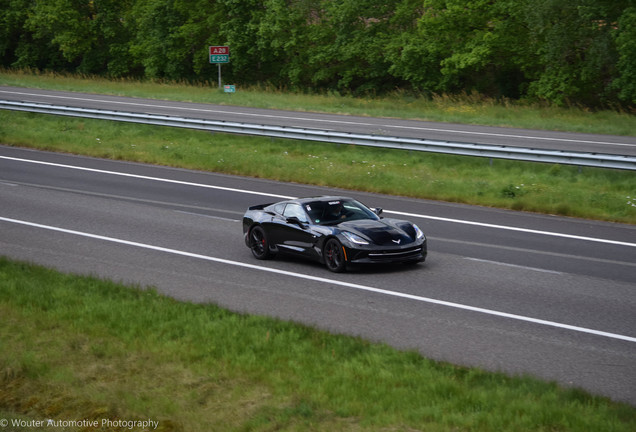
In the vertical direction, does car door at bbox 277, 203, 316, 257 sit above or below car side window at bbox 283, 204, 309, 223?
below

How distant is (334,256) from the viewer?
13.8 m

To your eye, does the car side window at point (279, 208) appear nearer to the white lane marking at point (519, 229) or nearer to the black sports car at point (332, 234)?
the black sports car at point (332, 234)

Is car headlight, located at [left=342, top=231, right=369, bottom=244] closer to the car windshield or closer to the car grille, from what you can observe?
the car grille

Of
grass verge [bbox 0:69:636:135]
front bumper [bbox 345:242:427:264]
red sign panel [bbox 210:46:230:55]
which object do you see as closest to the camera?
front bumper [bbox 345:242:427:264]

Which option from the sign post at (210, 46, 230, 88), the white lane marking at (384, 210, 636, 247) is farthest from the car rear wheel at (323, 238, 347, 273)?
the sign post at (210, 46, 230, 88)

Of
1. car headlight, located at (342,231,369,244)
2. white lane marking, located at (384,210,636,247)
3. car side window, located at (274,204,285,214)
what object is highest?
car side window, located at (274,204,285,214)

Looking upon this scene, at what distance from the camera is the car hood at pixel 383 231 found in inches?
534

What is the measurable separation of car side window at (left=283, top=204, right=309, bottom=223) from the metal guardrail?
9.86 meters

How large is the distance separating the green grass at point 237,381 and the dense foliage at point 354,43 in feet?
102

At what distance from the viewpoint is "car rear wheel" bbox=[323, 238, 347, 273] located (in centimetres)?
1364

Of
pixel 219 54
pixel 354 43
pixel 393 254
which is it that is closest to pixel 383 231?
pixel 393 254

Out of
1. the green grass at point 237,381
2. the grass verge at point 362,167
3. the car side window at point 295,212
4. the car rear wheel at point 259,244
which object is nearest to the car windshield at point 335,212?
the car side window at point 295,212

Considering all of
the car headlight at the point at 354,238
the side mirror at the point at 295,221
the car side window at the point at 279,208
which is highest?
the car side window at the point at 279,208

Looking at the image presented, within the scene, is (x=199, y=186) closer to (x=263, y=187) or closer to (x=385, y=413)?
(x=263, y=187)
